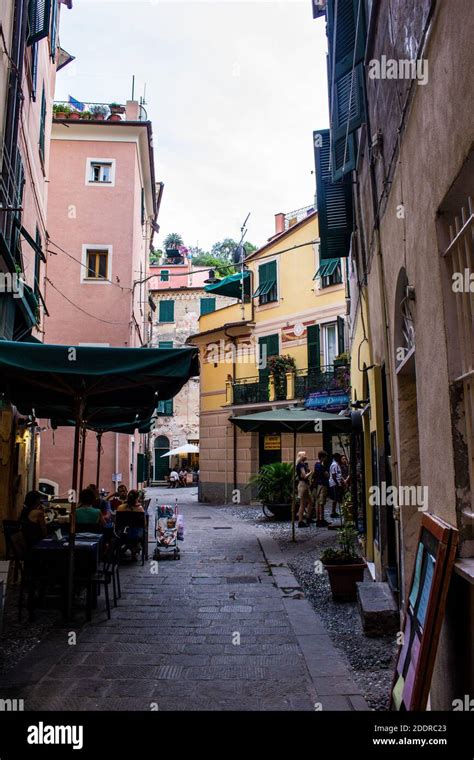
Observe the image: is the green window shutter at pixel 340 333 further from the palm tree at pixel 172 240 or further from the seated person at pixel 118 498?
the palm tree at pixel 172 240

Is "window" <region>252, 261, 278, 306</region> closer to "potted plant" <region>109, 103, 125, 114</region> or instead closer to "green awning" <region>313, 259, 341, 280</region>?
"green awning" <region>313, 259, 341, 280</region>

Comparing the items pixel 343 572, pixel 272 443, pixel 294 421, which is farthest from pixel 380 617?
pixel 272 443

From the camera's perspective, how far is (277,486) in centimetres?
1625

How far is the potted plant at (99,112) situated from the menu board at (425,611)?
71.4 feet

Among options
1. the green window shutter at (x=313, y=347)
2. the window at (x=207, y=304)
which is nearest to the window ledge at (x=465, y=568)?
the green window shutter at (x=313, y=347)

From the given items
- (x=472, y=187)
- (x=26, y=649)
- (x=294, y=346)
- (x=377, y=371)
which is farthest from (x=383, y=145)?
(x=294, y=346)

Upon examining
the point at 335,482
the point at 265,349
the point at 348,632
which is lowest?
the point at 348,632

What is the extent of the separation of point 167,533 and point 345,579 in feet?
13.9

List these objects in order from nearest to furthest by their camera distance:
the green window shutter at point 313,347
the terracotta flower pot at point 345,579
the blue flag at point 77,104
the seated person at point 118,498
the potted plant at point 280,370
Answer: the terracotta flower pot at point 345,579
the seated person at point 118,498
the blue flag at point 77,104
the green window shutter at point 313,347
the potted plant at point 280,370

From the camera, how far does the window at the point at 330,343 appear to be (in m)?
22.4

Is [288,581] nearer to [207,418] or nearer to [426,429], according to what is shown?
[426,429]

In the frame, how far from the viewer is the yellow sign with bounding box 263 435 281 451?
24250 mm

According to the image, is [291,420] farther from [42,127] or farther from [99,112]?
[99,112]

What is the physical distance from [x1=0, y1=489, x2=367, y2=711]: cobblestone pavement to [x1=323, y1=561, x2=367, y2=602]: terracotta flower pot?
1.47 ft
